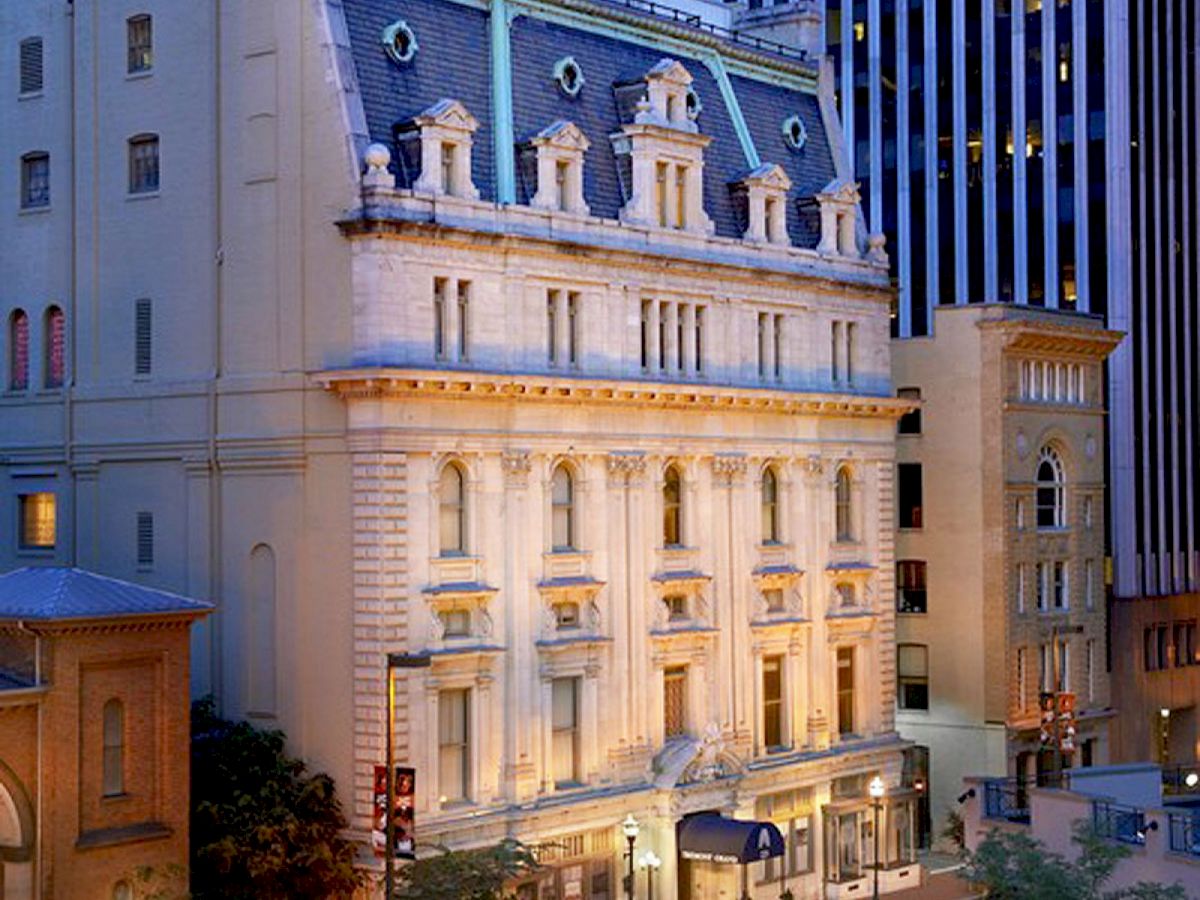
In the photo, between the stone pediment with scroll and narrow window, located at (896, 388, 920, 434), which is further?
narrow window, located at (896, 388, 920, 434)

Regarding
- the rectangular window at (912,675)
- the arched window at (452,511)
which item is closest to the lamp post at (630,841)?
the arched window at (452,511)

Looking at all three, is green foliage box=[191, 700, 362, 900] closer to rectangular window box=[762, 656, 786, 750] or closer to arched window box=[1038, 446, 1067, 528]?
rectangular window box=[762, 656, 786, 750]

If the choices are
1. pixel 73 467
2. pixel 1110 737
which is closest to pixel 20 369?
pixel 73 467

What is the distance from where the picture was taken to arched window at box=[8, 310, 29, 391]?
2510 inches

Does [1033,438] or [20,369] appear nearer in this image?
[20,369]

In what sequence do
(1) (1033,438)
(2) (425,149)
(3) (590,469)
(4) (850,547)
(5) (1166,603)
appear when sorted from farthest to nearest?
(5) (1166,603) < (1) (1033,438) < (4) (850,547) < (3) (590,469) < (2) (425,149)

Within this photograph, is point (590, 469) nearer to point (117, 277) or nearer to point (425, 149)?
point (425, 149)

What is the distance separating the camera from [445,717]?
56781 millimetres

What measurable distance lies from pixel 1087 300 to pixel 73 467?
48.4 meters

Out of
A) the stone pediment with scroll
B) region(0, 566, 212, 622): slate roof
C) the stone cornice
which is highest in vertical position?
the stone cornice

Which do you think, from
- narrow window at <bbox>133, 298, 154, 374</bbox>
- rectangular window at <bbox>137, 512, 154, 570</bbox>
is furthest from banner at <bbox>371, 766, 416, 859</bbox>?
narrow window at <bbox>133, 298, 154, 374</bbox>

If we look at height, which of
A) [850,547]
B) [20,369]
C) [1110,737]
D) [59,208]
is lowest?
[1110,737]

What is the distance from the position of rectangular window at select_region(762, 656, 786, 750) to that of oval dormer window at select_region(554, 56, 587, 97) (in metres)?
17.7

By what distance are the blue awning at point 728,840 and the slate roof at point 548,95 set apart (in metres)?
17.1
